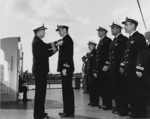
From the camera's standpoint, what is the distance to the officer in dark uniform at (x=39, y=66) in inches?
234

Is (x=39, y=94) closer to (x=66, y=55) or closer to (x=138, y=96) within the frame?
(x=66, y=55)

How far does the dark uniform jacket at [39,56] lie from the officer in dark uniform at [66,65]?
1.17 feet

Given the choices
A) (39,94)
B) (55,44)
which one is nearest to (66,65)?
(55,44)

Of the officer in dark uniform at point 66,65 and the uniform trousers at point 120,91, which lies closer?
the officer in dark uniform at point 66,65

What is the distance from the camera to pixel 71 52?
20.4ft

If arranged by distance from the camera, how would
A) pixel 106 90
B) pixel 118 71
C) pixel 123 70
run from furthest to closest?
pixel 106 90, pixel 118 71, pixel 123 70

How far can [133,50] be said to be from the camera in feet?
17.8

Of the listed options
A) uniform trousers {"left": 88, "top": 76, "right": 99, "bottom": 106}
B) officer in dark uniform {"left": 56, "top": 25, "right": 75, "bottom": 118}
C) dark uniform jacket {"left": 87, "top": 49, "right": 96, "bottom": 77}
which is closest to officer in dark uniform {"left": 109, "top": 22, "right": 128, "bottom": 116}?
officer in dark uniform {"left": 56, "top": 25, "right": 75, "bottom": 118}

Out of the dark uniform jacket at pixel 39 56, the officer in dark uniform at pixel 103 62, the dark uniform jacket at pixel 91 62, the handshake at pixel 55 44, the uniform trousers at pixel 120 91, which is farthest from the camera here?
the dark uniform jacket at pixel 91 62

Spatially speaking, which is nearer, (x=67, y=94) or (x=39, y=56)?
(x=39, y=56)

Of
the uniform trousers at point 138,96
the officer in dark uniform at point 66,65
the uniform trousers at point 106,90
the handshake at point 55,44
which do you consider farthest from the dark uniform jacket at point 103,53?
the uniform trousers at point 138,96

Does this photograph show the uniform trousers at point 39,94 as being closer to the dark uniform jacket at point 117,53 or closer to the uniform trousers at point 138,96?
the dark uniform jacket at point 117,53

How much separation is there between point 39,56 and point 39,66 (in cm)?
21

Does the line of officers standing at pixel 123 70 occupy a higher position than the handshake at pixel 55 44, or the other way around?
the handshake at pixel 55 44
